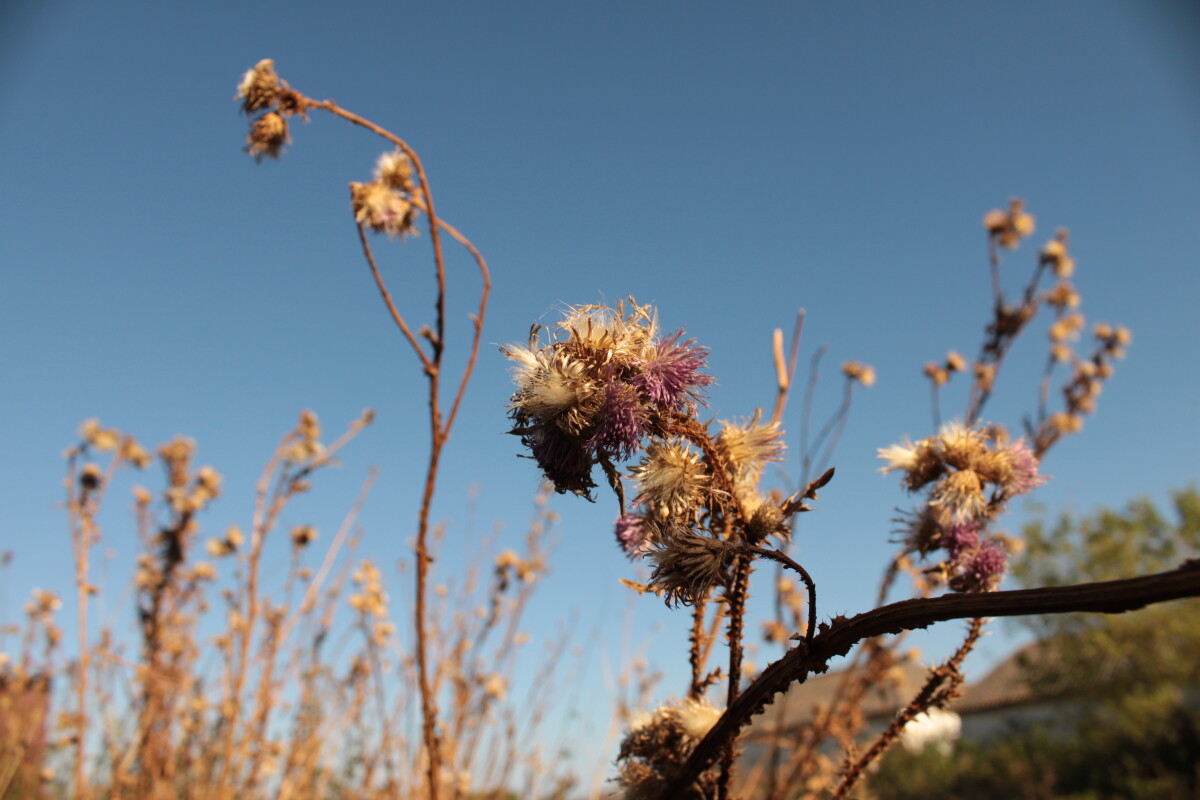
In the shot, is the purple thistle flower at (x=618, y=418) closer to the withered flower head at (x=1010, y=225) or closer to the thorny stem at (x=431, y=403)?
the thorny stem at (x=431, y=403)

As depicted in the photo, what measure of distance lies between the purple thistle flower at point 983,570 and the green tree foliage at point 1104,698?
23.1 metres

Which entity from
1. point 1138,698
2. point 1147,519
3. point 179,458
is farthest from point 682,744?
point 1147,519

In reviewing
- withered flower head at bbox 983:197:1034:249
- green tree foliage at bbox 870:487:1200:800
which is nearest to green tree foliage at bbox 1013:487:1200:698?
green tree foliage at bbox 870:487:1200:800

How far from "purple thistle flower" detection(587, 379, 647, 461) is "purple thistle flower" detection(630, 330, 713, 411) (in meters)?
0.03

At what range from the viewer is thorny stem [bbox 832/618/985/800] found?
1012 mm

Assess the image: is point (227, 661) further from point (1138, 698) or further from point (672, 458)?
point (1138, 698)

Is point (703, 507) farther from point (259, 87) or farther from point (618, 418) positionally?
point (259, 87)

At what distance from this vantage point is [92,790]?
10.7ft

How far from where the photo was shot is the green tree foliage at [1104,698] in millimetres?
21375

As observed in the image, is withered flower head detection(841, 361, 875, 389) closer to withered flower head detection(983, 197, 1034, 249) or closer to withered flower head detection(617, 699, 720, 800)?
withered flower head detection(983, 197, 1034, 249)

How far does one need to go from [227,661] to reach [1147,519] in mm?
33455

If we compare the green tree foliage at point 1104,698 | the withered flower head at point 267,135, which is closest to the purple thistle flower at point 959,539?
the withered flower head at point 267,135

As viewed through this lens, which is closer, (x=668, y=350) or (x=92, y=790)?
(x=668, y=350)

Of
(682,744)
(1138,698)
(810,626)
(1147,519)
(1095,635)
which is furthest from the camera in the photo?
(1147,519)
